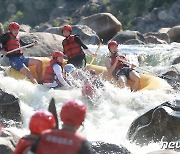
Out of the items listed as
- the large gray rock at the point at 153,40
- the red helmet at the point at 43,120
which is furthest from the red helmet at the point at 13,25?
the large gray rock at the point at 153,40

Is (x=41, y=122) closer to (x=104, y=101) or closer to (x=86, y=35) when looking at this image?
(x=104, y=101)

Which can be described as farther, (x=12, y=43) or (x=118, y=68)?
(x=118, y=68)

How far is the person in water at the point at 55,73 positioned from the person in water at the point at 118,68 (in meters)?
1.13

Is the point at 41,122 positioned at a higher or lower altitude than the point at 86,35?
higher

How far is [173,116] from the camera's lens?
6.89 meters

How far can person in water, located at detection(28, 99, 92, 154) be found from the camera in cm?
309

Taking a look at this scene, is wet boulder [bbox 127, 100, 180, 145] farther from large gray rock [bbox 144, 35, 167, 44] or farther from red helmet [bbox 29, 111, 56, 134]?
large gray rock [bbox 144, 35, 167, 44]

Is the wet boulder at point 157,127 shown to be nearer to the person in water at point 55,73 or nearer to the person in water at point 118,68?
the person in water at point 55,73

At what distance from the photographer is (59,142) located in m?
3.09

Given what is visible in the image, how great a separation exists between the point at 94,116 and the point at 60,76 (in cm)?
107

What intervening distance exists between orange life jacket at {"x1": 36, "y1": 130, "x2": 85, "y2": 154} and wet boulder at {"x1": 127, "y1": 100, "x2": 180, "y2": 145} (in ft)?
12.8

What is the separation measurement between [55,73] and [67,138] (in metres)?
5.92

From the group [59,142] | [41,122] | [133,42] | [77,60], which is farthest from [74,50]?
[133,42]

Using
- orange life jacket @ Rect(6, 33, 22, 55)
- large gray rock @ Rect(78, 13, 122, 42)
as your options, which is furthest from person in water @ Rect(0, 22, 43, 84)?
large gray rock @ Rect(78, 13, 122, 42)
